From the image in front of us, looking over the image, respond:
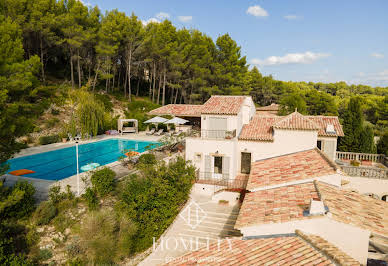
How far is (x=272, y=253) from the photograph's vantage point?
7.62 m

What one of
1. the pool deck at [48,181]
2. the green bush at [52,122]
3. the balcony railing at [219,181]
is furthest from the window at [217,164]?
the green bush at [52,122]

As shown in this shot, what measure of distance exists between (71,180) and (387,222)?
17.5 m

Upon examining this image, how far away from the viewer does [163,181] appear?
49.3 feet

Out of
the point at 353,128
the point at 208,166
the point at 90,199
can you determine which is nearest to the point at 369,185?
the point at 353,128

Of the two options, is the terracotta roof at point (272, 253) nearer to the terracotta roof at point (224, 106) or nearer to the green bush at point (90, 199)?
the green bush at point (90, 199)

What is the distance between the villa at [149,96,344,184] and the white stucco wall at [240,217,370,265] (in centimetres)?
974

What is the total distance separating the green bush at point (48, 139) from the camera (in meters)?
27.6

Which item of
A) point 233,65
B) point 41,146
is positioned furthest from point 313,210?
point 233,65

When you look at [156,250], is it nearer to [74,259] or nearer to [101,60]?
[74,259]

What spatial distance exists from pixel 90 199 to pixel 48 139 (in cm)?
1835

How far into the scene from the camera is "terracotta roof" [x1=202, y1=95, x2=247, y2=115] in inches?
740

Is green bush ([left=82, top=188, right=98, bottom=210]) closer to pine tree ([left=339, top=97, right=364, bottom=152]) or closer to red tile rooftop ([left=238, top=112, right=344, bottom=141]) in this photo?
red tile rooftop ([left=238, top=112, right=344, bottom=141])

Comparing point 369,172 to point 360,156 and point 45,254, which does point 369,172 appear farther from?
point 45,254

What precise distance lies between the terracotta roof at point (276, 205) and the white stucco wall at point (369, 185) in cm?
898
